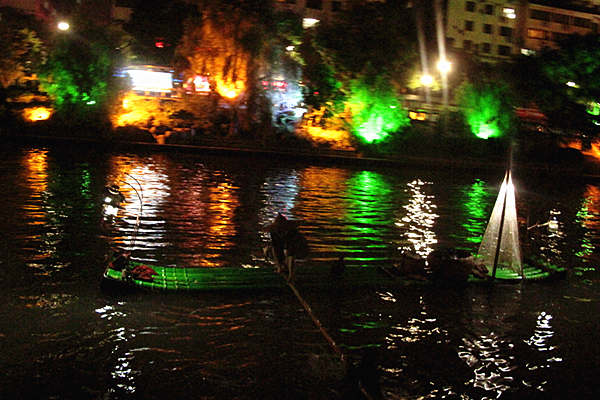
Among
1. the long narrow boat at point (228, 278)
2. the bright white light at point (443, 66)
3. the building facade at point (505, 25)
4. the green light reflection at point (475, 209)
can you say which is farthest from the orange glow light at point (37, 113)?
the building facade at point (505, 25)

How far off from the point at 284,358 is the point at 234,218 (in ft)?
30.9

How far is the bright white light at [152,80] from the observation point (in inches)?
1710

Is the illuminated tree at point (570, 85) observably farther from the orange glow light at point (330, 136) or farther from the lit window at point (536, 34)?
the lit window at point (536, 34)

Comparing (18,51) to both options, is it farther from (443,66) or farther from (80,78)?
(443,66)

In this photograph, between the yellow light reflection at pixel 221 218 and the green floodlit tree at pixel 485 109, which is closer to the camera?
the yellow light reflection at pixel 221 218

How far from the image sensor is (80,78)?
41.0m

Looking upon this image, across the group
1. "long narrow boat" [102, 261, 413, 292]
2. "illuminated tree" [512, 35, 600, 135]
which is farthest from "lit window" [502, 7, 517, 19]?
"long narrow boat" [102, 261, 413, 292]

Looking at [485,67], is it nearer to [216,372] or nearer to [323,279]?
[323,279]

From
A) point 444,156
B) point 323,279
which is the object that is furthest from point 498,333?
point 444,156

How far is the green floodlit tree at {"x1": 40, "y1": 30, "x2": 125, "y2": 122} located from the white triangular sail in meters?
34.6

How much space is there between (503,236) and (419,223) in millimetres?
6462

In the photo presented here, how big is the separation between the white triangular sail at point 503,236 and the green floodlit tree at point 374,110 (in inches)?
1210

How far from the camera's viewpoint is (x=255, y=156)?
37000 mm

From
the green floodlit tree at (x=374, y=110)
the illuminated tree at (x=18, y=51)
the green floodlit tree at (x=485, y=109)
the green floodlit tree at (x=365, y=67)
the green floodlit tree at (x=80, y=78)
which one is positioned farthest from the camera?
the green floodlit tree at (x=485, y=109)
